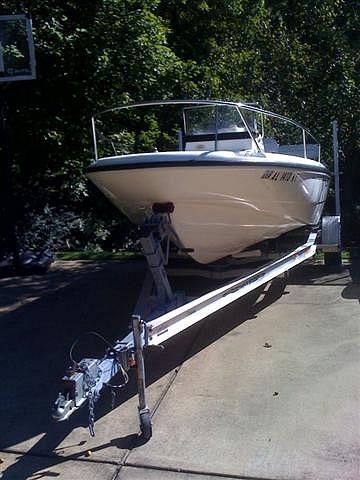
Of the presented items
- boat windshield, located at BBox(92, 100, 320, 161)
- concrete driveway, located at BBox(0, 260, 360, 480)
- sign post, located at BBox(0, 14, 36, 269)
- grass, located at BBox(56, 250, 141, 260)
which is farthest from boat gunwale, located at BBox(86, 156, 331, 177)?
grass, located at BBox(56, 250, 141, 260)

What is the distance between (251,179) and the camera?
5789 mm

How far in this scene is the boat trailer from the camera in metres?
3.83

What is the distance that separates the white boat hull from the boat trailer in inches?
10.0

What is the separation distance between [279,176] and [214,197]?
89 centimetres

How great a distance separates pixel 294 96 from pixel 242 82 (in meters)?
1.09

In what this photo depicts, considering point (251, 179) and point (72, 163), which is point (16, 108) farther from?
point (251, 179)

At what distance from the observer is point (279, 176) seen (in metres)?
6.22

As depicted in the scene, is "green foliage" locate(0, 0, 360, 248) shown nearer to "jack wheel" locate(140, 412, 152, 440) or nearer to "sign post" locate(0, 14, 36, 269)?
"sign post" locate(0, 14, 36, 269)

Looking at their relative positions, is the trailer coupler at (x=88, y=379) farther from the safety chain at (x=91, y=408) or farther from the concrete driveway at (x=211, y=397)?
the concrete driveway at (x=211, y=397)

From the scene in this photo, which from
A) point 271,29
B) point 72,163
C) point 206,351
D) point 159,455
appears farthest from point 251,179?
point 271,29

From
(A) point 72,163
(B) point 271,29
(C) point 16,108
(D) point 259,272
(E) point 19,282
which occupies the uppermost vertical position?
(B) point 271,29

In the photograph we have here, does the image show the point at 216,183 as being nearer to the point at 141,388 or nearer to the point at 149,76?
the point at 141,388

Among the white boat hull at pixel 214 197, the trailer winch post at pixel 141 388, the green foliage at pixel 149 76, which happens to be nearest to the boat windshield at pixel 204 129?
the green foliage at pixel 149 76

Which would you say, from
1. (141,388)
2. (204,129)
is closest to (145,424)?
(141,388)
